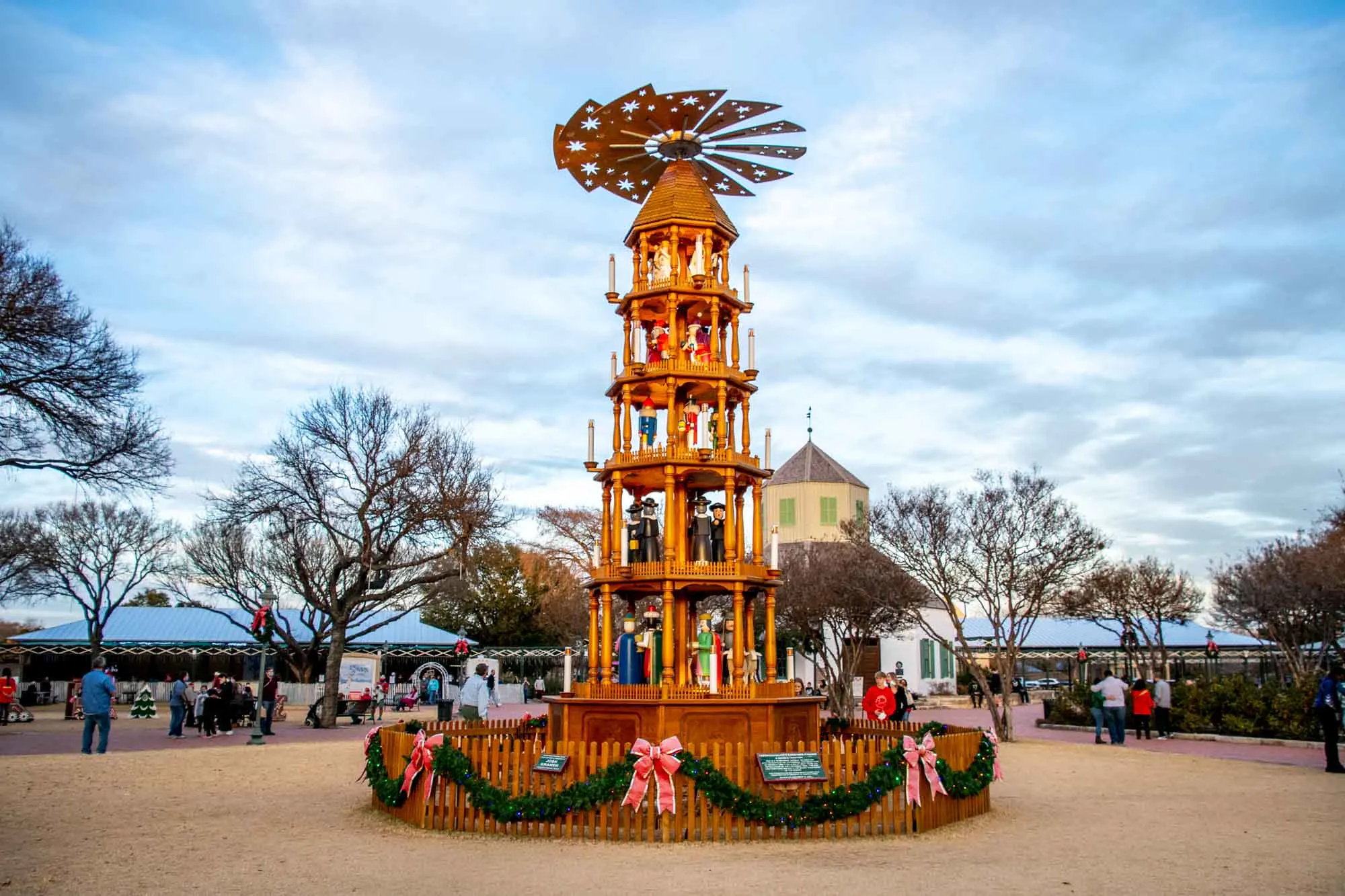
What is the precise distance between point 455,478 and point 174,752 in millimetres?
11746

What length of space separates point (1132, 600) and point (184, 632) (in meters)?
41.2

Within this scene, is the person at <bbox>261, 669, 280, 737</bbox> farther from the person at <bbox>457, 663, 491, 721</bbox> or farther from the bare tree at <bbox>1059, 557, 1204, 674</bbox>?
the bare tree at <bbox>1059, 557, 1204, 674</bbox>

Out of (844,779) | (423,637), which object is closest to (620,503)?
(844,779)

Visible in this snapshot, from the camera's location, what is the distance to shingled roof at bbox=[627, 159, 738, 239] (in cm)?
1572

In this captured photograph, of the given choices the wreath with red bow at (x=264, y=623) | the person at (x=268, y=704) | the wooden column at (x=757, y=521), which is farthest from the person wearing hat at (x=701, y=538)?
the person at (x=268, y=704)

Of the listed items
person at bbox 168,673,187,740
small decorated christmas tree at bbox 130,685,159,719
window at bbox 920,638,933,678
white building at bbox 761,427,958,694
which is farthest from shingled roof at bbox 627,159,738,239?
window at bbox 920,638,933,678

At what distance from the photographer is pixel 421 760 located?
39.4 feet

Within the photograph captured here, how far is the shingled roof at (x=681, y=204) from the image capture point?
15.7 meters

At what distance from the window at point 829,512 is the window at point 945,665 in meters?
8.75

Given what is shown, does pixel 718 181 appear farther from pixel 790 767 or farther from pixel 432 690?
pixel 432 690

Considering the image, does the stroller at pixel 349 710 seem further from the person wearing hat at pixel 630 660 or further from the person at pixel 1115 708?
the person at pixel 1115 708

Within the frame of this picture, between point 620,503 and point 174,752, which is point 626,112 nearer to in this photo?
point 620,503

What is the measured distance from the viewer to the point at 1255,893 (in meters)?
8.38

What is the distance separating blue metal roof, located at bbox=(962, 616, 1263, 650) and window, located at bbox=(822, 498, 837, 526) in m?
8.71
